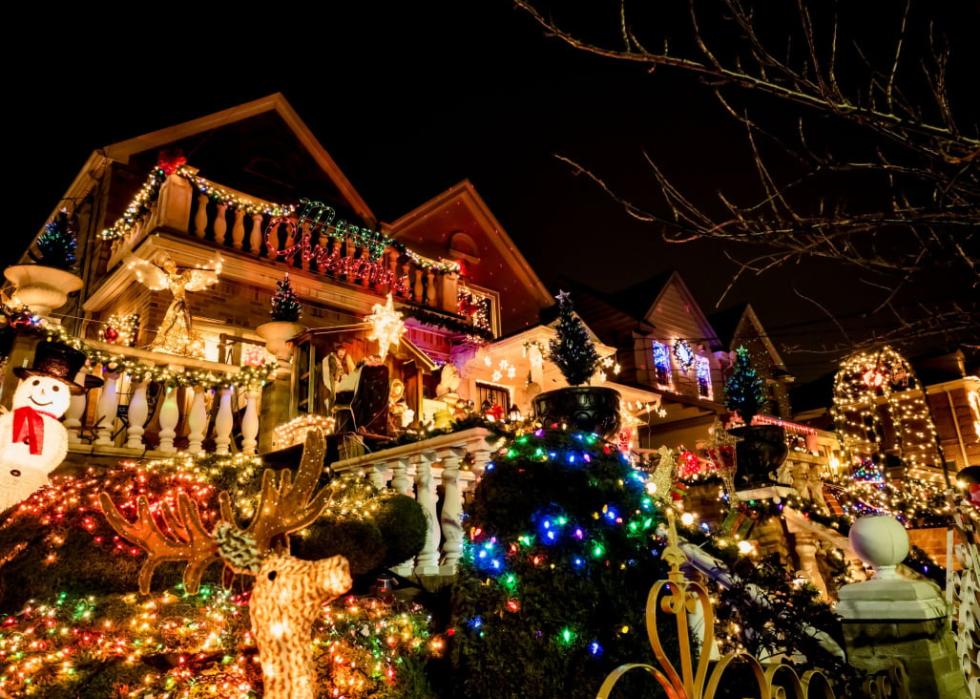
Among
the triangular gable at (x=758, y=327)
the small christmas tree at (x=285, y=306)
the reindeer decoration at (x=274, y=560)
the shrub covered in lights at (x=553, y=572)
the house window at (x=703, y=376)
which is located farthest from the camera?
the triangular gable at (x=758, y=327)

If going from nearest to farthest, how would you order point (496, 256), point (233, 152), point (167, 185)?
point (167, 185) < point (233, 152) < point (496, 256)

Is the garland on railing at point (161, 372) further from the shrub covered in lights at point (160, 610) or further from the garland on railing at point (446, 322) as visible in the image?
the garland on railing at point (446, 322)

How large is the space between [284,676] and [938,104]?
5.05 metres

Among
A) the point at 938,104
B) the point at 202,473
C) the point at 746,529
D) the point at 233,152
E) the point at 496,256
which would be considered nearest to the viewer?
the point at 938,104

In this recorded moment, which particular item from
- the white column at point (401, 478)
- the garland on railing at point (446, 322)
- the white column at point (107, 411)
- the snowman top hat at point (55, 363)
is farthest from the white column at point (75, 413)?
the garland on railing at point (446, 322)

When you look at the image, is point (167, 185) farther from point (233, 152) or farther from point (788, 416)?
point (788, 416)

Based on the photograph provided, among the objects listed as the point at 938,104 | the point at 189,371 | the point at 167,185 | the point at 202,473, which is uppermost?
the point at 167,185

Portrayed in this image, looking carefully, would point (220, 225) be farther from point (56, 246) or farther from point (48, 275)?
point (48, 275)

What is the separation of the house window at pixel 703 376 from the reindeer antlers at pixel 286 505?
75.9 ft

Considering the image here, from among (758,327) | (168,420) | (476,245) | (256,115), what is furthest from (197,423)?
(758,327)

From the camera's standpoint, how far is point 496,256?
18.8 metres

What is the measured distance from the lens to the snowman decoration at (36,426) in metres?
4.47

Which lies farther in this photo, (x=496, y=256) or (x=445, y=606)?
(x=496, y=256)

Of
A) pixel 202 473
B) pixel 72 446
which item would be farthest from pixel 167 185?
pixel 202 473
